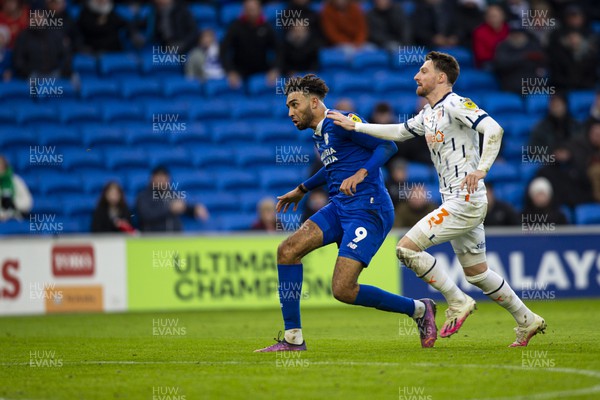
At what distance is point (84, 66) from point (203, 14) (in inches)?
114

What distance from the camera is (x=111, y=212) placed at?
55.2 feet

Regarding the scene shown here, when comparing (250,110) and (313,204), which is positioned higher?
(250,110)

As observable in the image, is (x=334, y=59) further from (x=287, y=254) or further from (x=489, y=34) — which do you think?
(x=287, y=254)

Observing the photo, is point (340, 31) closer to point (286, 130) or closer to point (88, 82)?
point (286, 130)

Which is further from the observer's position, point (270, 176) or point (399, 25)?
point (399, 25)

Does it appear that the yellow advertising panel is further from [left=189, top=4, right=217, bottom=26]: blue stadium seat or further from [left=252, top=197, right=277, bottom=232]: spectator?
[left=189, top=4, right=217, bottom=26]: blue stadium seat

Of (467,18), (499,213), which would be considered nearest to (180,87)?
(467,18)

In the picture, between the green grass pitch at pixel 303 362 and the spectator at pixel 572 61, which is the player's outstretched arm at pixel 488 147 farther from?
the spectator at pixel 572 61

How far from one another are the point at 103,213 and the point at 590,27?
38.8 ft

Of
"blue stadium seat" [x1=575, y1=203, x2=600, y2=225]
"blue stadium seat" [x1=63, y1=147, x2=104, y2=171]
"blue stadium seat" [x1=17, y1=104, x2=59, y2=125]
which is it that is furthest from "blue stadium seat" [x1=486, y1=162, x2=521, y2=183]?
"blue stadium seat" [x1=17, y1=104, x2=59, y2=125]

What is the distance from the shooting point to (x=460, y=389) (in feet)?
22.6

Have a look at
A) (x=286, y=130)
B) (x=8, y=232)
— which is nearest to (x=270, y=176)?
(x=286, y=130)

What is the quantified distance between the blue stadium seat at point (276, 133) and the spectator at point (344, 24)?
2.45m

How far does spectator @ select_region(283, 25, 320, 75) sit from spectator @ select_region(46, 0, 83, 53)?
399 cm
